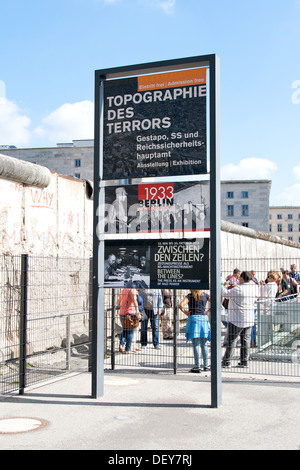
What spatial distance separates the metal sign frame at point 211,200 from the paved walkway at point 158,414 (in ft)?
1.40

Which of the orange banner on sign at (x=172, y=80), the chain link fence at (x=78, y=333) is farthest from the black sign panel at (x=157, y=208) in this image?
the chain link fence at (x=78, y=333)

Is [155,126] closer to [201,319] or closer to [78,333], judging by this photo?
[201,319]

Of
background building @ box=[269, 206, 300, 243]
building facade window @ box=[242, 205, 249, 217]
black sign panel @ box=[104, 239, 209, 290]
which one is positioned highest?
background building @ box=[269, 206, 300, 243]

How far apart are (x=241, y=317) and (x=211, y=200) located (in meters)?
3.51

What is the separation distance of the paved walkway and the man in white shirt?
34.0 inches

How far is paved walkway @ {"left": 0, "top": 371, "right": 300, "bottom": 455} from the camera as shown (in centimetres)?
548

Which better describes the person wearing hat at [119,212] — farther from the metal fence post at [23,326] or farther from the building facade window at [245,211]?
the building facade window at [245,211]

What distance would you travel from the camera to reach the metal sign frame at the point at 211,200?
6918mm

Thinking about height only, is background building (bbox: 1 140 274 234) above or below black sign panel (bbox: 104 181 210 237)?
above

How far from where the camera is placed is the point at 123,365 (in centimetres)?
1000

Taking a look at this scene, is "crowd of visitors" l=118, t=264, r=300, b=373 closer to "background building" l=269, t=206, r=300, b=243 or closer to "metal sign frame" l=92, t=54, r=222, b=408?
"metal sign frame" l=92, t=54, r=222, b=408

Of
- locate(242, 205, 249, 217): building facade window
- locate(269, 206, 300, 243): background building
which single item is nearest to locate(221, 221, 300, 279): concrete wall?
locate(242, 205, 249, 217): building facade window

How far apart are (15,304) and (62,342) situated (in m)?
1.66
